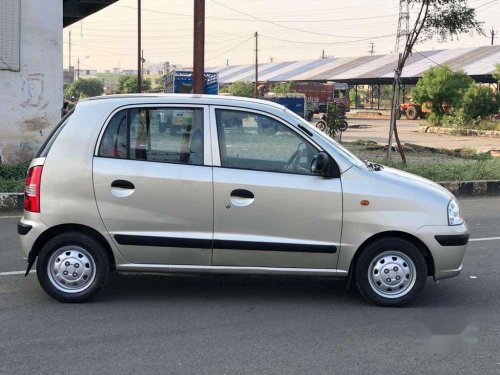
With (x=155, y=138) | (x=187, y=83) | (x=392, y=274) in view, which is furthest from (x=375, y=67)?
(x=155, y=138)

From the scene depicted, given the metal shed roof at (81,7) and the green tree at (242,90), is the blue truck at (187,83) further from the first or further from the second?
the green tree at (242,90)

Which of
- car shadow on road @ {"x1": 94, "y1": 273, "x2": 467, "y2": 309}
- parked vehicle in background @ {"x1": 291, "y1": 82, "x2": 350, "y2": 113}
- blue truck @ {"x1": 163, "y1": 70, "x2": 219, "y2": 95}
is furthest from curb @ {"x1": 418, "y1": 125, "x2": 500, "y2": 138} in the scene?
car shadow on road @ {"x1": 94, "y1": 273, "x2": 467, "y2": 309}

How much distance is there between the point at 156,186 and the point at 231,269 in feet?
3.01

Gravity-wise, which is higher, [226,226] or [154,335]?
[226,226]

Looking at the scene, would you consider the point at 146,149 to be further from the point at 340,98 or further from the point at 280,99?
the point at 340,98

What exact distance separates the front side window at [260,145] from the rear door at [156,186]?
6.5 inches

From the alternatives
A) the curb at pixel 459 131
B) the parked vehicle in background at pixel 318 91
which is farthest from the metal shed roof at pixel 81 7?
the parked vehicle in background at pixel 318 91

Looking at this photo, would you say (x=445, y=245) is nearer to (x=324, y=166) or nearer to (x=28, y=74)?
(x=324, y=166)

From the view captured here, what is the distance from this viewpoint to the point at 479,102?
31688mm

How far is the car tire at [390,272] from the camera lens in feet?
17.2

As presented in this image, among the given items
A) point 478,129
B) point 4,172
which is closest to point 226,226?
Result: point 4,172

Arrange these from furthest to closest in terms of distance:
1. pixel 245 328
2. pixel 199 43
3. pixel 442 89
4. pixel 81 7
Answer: pixel 442 89, pixel 81 7, pixel 199 43, pixel 245 328

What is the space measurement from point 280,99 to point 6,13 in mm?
27683

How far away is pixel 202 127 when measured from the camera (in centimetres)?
527
